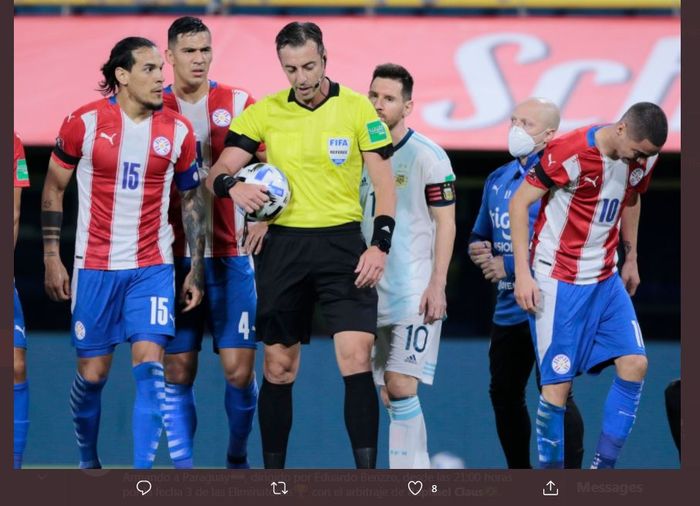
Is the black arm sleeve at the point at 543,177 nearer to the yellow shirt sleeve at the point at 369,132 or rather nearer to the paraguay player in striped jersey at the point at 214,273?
the yellow shirt sleeve at the point at 369,132

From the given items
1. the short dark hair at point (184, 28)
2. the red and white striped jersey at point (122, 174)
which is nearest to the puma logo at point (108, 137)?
the red and white striped jersey at point (122, 174)

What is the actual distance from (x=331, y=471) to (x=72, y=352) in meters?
3.49

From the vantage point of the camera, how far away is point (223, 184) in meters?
5.22

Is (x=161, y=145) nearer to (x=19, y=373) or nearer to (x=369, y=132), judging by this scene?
(x=369, y=132)

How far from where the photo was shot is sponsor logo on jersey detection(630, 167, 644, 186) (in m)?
5.44

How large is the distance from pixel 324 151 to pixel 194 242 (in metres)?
0.89

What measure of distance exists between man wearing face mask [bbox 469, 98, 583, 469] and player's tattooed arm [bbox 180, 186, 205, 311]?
1.41m

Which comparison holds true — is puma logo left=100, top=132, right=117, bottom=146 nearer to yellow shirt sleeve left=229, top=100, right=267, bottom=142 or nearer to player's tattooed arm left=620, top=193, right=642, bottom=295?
yellow shirt sleeve left=229, top=100, right=267, bottom=142

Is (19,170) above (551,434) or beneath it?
above

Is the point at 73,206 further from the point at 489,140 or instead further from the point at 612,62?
the point at 612,62

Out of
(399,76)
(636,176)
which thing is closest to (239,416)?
(399,76)

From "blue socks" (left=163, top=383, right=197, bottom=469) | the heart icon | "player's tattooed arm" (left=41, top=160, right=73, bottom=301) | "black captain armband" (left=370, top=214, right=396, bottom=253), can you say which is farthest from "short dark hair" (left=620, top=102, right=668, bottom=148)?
"player's tattooed arm" (left=41, top=160, right=73, bottom=301)

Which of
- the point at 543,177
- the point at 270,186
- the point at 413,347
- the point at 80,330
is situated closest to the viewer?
the point at 270,186

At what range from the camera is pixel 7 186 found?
201 inches
